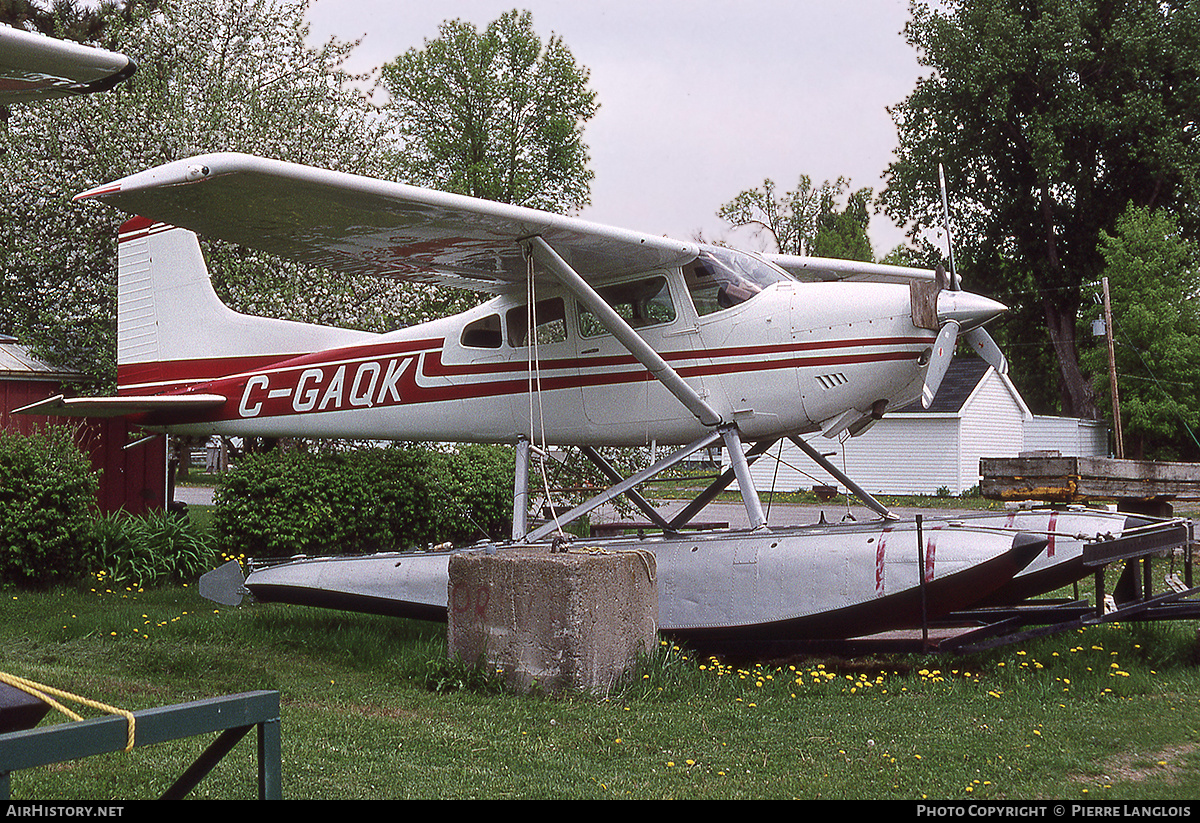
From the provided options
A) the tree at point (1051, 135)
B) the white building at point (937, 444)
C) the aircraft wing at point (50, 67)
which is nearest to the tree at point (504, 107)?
the tree at point (1051, 135)

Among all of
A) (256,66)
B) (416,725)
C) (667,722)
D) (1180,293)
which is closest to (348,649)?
(416,725)

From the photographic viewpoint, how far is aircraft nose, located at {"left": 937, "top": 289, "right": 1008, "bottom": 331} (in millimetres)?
7715

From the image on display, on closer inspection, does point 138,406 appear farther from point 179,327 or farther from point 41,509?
point 41,509

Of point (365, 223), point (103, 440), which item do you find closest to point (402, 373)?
→ point (365, 223)

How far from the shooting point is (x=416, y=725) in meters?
5.72

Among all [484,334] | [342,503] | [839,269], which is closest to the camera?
[484,334]

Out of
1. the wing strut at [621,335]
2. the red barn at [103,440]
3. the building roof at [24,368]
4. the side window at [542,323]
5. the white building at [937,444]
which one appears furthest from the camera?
the white building at [937,444]

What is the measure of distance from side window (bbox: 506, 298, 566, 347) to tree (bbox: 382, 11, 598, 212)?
108 feet

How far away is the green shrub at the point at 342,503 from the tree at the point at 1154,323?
26.8 metres

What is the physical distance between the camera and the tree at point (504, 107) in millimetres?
41656

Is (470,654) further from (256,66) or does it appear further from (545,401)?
(256,66)

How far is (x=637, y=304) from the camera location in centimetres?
863

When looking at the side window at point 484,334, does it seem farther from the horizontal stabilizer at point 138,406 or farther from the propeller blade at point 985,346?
the propeller blade at point 985,346

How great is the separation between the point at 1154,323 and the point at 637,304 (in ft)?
95.2
